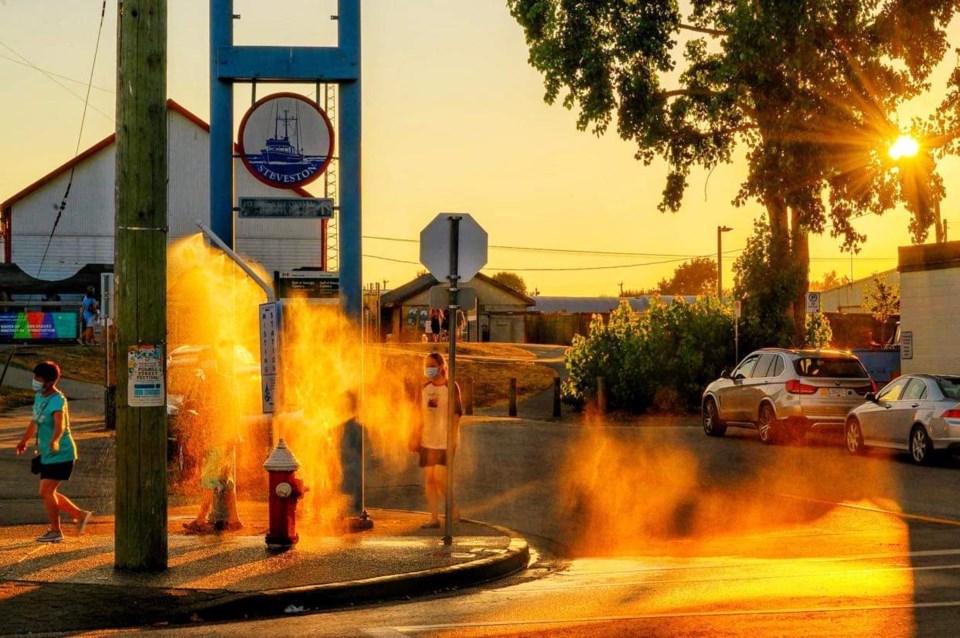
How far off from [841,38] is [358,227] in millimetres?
21001

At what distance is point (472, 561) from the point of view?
11469 millimetres

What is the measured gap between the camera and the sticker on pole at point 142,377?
10.4m

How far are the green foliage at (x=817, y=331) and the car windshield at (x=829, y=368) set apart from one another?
40.9 ft

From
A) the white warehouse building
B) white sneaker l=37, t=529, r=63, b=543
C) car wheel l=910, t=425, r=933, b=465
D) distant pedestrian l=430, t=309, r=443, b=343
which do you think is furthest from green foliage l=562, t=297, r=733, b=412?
white sneaker l=37, t=529, r=63, b=543

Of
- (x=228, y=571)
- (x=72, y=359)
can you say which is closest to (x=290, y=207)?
(x=228, y=571)

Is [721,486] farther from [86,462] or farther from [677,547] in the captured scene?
[86,462]

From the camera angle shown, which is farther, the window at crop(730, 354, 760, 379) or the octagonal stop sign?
the window at crop(730, 354, 760, 379)

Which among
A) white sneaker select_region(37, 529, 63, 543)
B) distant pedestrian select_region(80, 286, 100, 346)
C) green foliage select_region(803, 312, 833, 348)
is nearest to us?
white sneaker select_region(37, 529, 63, 543)

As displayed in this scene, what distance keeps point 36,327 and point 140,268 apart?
36.1 meters

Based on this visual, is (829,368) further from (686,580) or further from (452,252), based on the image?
(686,580)

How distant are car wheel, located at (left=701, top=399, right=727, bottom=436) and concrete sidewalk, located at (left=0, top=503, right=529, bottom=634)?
14.1 m

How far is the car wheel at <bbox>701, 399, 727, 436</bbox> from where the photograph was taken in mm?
27109

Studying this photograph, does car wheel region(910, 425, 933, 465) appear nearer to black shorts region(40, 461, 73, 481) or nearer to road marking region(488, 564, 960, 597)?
road marking region(488, 564, 960, 597)

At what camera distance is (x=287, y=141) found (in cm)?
1449
